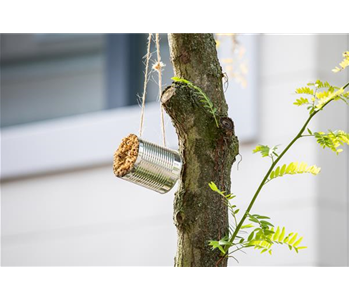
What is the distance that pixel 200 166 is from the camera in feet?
4.28

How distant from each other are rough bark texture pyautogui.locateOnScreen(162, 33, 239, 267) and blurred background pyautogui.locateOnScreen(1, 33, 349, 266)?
1.42 meters

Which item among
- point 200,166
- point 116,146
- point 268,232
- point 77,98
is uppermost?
point 77,98

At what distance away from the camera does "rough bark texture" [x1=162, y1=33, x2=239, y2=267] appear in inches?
50.2

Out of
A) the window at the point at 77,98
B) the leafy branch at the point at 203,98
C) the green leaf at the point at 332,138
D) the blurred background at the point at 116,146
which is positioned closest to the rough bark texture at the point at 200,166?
the leafy branch at the point at 203,98

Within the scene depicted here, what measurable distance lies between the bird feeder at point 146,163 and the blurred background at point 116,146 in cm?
136

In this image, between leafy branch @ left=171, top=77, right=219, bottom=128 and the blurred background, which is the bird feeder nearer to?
leafy branch @ left=171, top=77, right=219, bottom=128

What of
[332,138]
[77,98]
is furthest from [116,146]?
[332,138]

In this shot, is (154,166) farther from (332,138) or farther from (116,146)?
(116,146)

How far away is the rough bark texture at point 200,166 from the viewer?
1274 mm

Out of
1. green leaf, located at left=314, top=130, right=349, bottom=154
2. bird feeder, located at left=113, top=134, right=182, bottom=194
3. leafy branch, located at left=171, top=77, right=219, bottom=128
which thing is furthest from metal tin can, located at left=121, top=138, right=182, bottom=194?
green leaf, located at left=314, top=130, right=349, bottom=154

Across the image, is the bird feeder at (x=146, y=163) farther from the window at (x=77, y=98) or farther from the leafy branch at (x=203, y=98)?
the window at (x=77, y=98)

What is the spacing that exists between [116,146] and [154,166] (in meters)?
2.20
